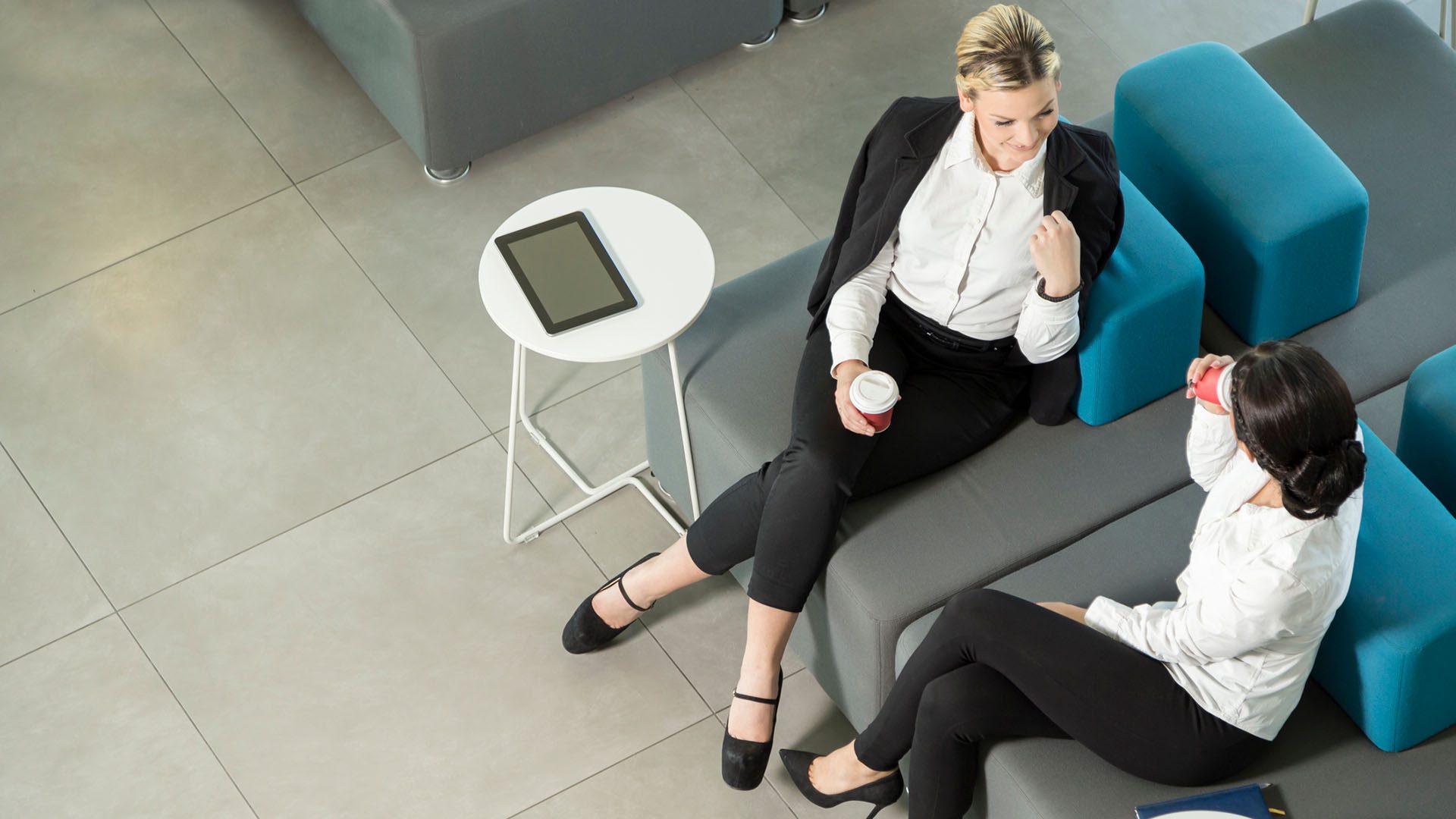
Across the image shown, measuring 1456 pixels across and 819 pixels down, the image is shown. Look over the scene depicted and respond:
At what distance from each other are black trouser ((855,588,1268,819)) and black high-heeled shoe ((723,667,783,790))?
0.37m

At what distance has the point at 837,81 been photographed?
409 centimetres

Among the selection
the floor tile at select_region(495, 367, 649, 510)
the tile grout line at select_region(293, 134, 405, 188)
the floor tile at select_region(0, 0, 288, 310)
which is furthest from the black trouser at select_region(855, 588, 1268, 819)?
the floor tile at select_region(0, 0, 288, 310)

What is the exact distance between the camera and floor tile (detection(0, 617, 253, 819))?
9.24ft

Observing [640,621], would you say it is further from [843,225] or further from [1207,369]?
[1207,369]

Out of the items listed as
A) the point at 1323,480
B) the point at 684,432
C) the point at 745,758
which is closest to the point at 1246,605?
the point at 1323,480

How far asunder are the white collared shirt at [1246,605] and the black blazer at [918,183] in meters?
0.40

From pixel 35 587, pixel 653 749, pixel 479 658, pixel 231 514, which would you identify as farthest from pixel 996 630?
pixel 35 587

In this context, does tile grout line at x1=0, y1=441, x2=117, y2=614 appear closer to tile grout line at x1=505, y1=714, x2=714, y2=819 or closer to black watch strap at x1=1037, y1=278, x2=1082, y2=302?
tile grout line at x1=505, y1=714, x2=714, y2=819

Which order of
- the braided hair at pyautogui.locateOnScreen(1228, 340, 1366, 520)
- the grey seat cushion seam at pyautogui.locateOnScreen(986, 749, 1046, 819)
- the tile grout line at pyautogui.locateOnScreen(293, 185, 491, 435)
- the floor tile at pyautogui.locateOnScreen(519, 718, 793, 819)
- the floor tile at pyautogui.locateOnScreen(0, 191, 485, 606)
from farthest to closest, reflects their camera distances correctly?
the tile grout line at pyautogui.locateOnScreen(293, 185, 491, 435) → the floor tile at pyautogui.locateOnScreen(0, 191, 485, 606) → the floor tile at pyautogui.locateOnScreen(519, 718, 793, 819) → the grey seat cushion seam at pyautogui.locateOnScreen(986, 749, 1046, 819) → the braided hair at pyautogui.locateOnScreen(1228, 340, 1366, 520)

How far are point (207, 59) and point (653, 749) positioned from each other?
2350 mm

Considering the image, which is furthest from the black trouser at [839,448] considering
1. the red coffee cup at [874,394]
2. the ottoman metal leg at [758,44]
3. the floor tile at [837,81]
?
the ottoman metal leg at [758,44]

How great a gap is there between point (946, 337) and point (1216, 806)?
891mm

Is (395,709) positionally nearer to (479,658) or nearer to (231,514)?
(479,658)

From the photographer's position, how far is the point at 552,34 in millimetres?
3688
